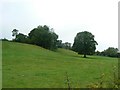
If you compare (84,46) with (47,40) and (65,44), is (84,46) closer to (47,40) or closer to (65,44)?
(47,40)

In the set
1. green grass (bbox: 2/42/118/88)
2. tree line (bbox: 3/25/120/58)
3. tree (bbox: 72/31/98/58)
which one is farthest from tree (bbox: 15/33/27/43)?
green grass (bbox: 2/42/118/88)

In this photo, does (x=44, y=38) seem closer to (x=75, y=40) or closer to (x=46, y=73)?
(x=75, y=40)

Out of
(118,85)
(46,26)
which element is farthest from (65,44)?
(118,85)

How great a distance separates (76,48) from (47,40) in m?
8.93

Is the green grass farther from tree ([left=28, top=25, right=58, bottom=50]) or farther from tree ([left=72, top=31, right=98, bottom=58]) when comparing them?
tree ([left=28, top=25, right=58, bottom=50])

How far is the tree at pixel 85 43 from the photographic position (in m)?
79.4

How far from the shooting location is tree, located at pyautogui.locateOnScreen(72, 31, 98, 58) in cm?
7938

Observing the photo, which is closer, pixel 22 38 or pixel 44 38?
pixel 44 38

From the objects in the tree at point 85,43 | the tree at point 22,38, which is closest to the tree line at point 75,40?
the tree at point 85,43

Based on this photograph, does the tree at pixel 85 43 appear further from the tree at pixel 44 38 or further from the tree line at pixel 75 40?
the tree at pixel 44 38

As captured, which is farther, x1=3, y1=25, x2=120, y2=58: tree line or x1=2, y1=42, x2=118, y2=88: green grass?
x1=3, y1=25, x2=120, y2=58: tree line

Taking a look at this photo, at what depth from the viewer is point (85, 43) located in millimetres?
79625

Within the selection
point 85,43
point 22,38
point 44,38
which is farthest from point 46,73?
point 22,38

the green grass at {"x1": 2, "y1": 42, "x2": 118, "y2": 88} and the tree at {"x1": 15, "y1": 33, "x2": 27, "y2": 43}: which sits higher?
the tree at {"x1": 15, "y1": 33, "x2": 27, "y2": 43}
